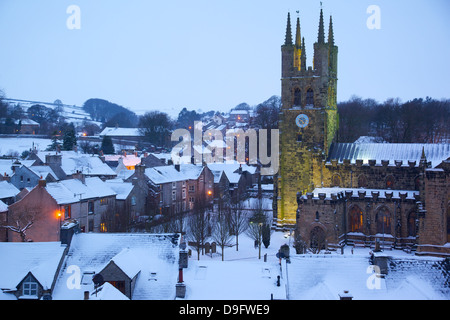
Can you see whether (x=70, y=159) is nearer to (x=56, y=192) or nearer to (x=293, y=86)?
(x=56, y=192)

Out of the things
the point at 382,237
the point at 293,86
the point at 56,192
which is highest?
the point at 293,86

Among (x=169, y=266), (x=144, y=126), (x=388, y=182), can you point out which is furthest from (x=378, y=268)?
(x=144, y=126)

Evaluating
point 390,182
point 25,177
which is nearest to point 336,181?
point 390,182

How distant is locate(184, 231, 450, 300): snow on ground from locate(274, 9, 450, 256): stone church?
615 inches

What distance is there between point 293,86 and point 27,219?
26.9 metres

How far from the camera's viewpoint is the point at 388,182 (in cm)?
4122

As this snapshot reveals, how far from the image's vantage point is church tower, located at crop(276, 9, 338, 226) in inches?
1786

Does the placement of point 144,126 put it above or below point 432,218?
above

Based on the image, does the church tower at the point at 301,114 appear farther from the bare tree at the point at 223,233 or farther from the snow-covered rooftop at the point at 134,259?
the snow-covered rooftop at the point at 134,259

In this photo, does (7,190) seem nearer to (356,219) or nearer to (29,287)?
(29,287)

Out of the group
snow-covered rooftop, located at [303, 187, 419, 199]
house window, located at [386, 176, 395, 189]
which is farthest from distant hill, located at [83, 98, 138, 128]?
house window, located at [386, 176, 395, 189]

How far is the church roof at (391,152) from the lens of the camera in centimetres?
4016

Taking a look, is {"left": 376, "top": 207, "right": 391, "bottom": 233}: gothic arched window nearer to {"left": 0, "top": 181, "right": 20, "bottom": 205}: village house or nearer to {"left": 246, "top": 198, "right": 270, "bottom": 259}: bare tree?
{"left": 246, "top": 198, "right": 270, "bottom": 259}: bare tree

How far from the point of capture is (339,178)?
42.9 metres
